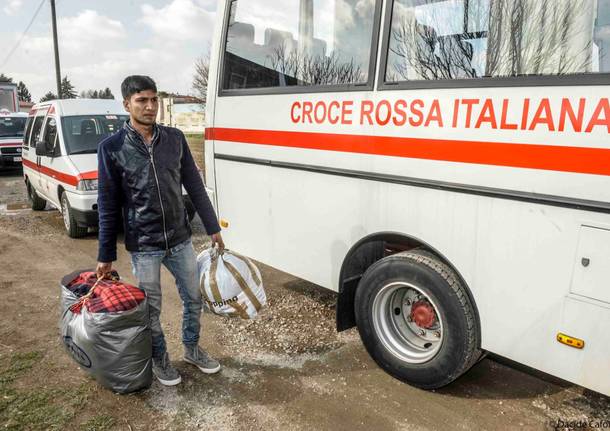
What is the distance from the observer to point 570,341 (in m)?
2.46

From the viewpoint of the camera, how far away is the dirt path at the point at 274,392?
292cm

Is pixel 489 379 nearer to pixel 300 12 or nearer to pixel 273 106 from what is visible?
pixel 273 106

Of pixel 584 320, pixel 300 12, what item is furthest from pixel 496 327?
pixel 300 12

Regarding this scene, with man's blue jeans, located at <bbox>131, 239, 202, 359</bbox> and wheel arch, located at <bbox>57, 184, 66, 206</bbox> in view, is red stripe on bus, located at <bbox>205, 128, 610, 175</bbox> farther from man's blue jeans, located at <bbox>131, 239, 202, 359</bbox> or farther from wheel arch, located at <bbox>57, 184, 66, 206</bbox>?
wheel arch, located at <bbox>57, 184, 66, 206</bbox>

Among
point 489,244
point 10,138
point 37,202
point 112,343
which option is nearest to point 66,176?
point 37,202

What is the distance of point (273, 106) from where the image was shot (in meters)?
3.86

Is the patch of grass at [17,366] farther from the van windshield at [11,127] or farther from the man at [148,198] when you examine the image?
the van windshield at [11,127]

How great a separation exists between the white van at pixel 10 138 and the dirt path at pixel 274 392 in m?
12.1

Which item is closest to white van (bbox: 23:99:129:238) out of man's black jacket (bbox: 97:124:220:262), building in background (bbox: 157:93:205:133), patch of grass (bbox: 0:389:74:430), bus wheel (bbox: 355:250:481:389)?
patch of grass (bbox: 0:389:74:430)

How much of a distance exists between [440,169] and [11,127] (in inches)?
633

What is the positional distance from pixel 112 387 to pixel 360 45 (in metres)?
2.83

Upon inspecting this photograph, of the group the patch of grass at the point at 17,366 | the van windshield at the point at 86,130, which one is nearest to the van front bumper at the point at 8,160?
the van windshield at the point at 86,130

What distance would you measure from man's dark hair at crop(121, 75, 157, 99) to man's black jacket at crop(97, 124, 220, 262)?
0.71ft

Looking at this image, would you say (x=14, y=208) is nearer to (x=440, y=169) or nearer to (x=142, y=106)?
(x=142, y=106)
